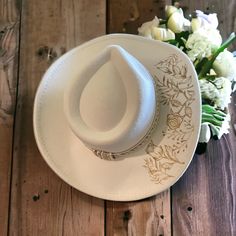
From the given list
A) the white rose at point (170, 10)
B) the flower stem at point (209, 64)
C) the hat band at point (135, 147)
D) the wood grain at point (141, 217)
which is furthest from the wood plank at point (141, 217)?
the white rose at point (170, 10)

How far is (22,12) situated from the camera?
3.46 feet

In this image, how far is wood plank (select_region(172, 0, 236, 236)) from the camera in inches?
34.1

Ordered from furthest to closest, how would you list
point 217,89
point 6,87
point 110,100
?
point 6,87
point 217,89
point 110,100

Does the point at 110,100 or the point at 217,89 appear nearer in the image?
the point at 110,100

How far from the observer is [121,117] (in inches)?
28.8

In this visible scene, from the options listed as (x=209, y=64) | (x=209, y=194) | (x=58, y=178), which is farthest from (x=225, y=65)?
(x=58, y=178)

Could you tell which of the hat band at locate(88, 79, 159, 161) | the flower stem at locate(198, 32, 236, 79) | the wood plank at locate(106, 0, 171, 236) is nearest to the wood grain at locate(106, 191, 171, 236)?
the wood plank at locate(106, 0, 171, 236)

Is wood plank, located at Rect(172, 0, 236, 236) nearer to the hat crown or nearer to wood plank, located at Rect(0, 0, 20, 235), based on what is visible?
the hat crown

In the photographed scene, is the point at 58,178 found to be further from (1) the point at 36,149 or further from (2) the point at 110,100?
(2) the point at 110,100

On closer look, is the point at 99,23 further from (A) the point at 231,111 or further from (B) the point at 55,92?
(A) the point at 231,111

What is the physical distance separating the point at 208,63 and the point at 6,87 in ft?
1.38

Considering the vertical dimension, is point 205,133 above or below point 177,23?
below

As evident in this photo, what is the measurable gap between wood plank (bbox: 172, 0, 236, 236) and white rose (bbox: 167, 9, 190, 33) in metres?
0.19

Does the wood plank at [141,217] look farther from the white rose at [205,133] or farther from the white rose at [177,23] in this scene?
the white rose at [177,23]
